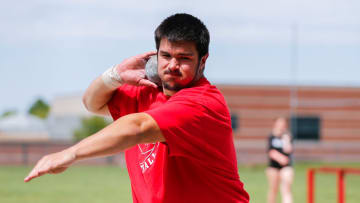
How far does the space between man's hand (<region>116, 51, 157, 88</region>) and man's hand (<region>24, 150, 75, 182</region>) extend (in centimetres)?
110

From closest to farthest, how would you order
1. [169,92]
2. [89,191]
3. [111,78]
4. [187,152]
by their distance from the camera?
[187,152], [169,92], [111,78], [89,191]

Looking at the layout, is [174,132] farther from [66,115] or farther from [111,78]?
[66,115]

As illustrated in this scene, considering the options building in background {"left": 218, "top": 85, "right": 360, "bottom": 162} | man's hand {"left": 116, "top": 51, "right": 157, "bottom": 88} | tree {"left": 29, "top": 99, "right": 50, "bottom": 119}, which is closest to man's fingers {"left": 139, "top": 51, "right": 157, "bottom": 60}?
man's hand {"left": 116, "top": 51, "right": 157, "bottom": 88}

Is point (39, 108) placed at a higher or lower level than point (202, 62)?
lower

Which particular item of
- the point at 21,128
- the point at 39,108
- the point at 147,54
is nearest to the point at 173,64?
the point at 147,54

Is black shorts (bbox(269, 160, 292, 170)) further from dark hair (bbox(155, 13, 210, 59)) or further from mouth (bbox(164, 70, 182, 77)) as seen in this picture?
mouth (bbox(164, 70, 182, 77))

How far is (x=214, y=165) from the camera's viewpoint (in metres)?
2.87

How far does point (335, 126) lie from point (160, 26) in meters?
43.1

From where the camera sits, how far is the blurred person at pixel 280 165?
11.4 meters

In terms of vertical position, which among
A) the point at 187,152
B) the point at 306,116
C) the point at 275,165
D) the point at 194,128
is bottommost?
the point at 306,116

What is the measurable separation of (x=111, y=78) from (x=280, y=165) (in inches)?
347

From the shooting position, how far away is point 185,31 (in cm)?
278

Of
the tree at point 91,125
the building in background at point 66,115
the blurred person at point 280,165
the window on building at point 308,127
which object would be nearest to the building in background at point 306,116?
the window on building at point 308,127

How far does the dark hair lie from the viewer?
2773mm
